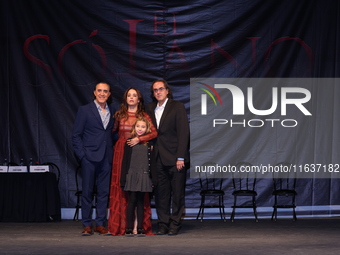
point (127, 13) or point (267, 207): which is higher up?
point (127, 13)

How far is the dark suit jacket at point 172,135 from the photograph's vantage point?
5.91 metres

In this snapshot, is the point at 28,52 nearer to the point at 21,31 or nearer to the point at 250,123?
the point at 21,31

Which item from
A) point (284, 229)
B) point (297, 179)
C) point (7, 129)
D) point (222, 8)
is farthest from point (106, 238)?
point (222, 8)

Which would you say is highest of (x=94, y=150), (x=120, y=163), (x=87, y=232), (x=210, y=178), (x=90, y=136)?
(x=90, y=136)

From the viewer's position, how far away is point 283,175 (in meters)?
7.61

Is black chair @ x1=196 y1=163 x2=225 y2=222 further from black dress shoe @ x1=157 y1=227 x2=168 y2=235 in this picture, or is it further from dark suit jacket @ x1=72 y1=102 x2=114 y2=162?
dark suit jacket @ x1=72 y1=102 x2=114 y2=162

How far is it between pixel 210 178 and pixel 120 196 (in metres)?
2.01

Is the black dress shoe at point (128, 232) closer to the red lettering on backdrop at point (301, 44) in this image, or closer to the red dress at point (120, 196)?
the red dress at point (120, 196)

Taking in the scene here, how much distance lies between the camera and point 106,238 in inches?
224

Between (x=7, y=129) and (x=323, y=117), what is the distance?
14.7 feet

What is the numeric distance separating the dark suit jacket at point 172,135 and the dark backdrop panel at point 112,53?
1.57 metres

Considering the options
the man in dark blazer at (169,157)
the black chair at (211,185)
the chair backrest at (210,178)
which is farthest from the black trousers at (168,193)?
the chair backrest at (210,178)

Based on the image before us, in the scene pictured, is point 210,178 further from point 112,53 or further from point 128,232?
point 112,53

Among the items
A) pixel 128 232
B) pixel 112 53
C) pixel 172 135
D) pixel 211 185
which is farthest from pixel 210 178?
pixel 112 53
